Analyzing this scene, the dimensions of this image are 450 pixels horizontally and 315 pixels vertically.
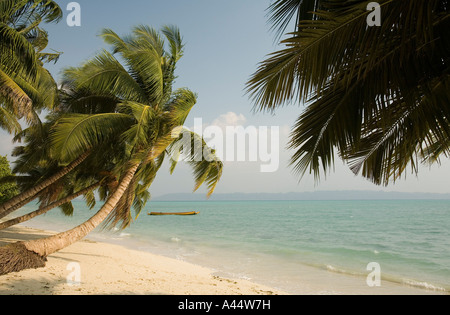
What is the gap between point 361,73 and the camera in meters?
2.90

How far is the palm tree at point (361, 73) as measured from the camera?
225 centimetres

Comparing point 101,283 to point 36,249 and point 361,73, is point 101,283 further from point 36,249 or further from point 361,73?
point 361,73

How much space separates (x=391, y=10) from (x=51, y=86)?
8416 millimetres

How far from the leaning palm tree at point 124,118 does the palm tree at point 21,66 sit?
69 centimetres

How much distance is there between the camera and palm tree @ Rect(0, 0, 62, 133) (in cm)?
678

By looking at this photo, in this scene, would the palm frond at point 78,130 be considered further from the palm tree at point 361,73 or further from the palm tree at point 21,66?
the palm tree at point 361,73

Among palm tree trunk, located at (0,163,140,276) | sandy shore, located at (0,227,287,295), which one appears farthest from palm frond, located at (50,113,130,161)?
sandy shore, located at (0,227,287,295)

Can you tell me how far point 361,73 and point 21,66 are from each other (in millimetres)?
7522

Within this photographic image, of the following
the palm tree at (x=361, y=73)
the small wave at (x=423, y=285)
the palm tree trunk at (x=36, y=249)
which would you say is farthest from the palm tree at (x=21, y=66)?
the small wave at (x=423, y=285)

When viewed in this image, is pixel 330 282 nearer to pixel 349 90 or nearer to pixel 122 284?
pixel 122 284

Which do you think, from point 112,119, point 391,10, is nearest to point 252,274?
point 112,119

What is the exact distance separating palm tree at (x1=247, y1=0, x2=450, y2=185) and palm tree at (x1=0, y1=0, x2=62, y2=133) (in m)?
6.33

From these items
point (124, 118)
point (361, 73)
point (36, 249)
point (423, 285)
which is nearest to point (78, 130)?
point (124, 118)

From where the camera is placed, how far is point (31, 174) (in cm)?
1365
